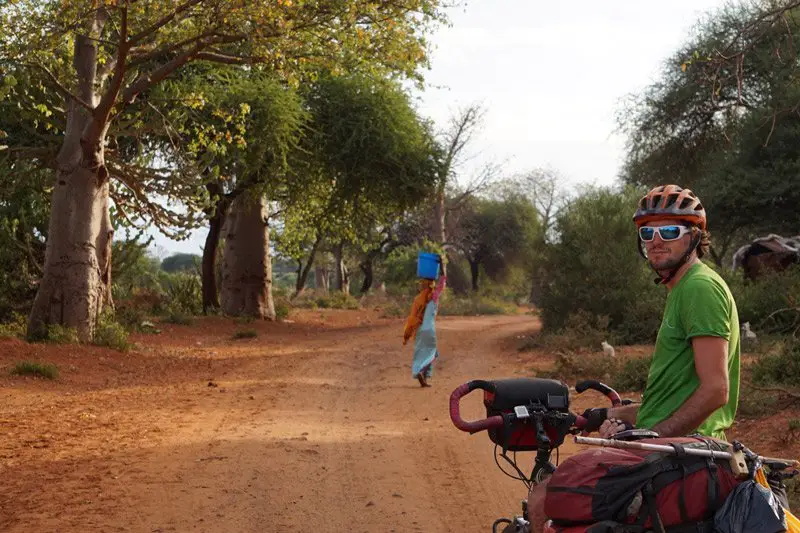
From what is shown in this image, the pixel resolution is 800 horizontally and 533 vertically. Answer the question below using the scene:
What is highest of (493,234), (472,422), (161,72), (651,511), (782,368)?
(493,234)

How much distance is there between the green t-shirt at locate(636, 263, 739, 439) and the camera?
338cm

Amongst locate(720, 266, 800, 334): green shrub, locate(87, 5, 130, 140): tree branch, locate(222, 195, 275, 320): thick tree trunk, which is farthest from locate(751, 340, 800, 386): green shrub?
locate(222, 195, 275, 320): thick tree trunk

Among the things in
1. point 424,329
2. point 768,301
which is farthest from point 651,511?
point 768,301

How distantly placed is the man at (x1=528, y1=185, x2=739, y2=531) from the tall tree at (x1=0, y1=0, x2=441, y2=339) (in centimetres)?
1107

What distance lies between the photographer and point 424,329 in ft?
48.2

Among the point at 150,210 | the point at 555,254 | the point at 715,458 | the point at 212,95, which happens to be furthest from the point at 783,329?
the point at 715,458

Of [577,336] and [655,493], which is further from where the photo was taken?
[577,336]

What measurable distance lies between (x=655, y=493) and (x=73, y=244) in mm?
14929

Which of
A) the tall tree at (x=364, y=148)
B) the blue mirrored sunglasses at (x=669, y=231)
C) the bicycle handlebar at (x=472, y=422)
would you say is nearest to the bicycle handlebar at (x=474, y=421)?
the bicycle handlebar at (x=472, y=422)

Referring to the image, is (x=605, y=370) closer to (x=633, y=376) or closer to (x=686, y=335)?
(x=633, y=376)

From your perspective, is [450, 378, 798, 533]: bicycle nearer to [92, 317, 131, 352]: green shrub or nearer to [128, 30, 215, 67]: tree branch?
[128, 30, 215, 67]: tree branch

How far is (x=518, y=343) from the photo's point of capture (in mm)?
21984

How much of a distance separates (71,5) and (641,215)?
39.1ft

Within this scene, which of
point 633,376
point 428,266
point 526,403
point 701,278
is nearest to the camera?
point 701,278
